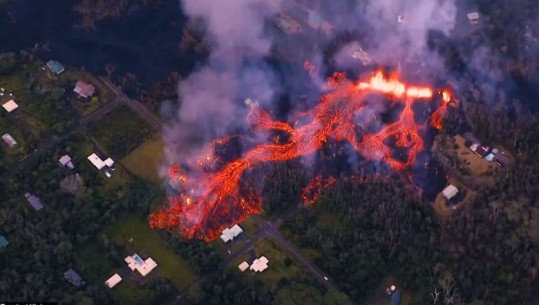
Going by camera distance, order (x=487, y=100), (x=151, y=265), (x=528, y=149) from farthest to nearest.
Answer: (x=487, y=100)
(x=528, y=149)
(x=151, y=265)

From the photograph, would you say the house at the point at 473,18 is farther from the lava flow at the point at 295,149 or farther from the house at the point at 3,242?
the house at the point at 3,242

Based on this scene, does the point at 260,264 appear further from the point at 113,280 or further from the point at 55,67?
the point at 55,67

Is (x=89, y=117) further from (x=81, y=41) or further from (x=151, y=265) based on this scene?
(x=151, y=265)

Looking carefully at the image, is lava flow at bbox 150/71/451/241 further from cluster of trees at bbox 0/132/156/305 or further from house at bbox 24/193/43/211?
house at bbox 24/193/43/211

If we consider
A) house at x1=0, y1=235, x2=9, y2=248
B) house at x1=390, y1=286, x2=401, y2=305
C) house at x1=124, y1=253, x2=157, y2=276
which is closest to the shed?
house at x1=390, y1=286, x2=401, y2=305

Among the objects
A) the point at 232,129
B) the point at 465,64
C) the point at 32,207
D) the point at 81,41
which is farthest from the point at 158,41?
the point at 465,64
